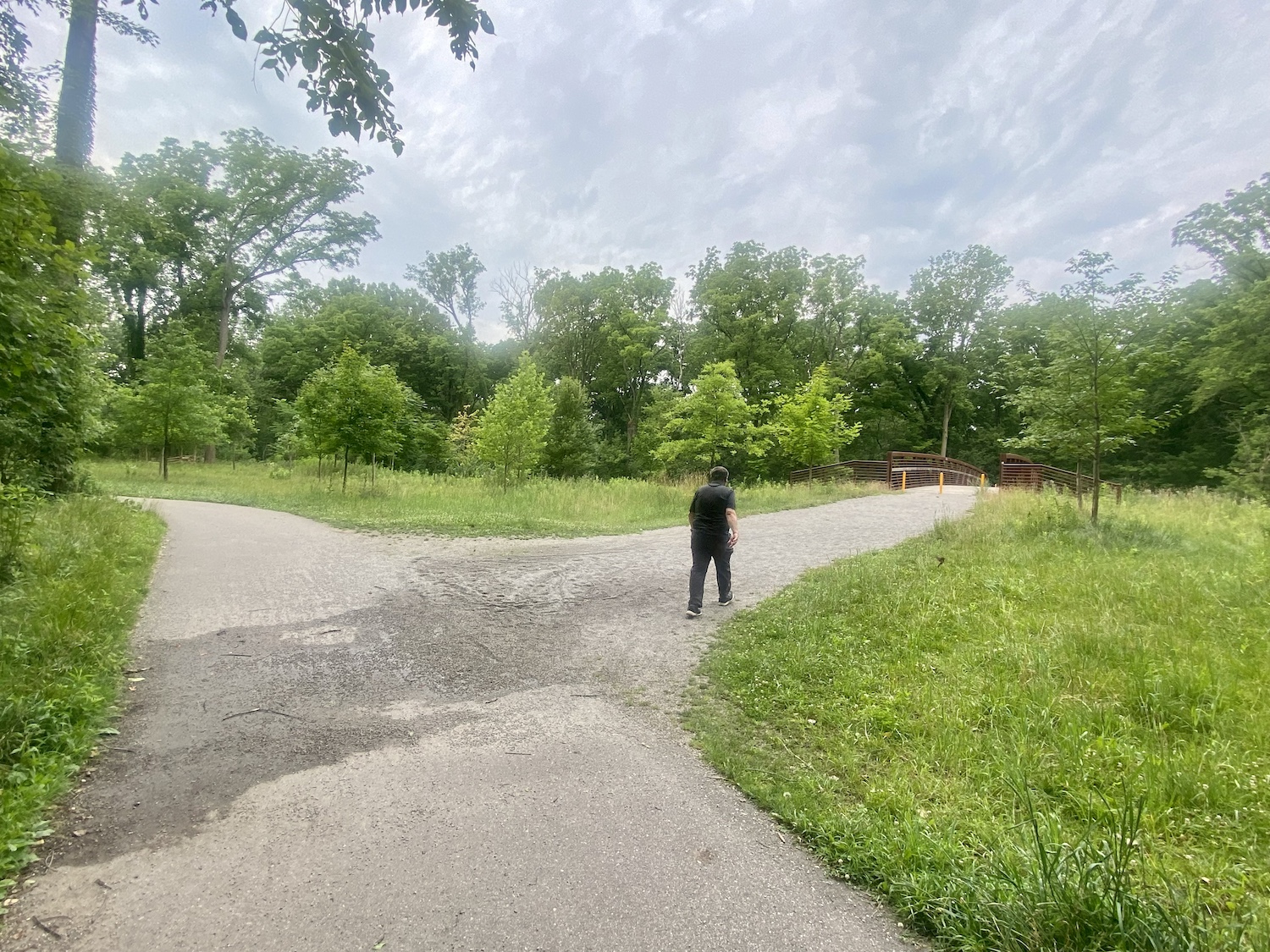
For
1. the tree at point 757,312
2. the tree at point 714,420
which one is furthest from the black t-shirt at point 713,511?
the tree at point 757,312

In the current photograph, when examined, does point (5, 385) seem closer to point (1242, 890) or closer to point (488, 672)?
point (488, 672)

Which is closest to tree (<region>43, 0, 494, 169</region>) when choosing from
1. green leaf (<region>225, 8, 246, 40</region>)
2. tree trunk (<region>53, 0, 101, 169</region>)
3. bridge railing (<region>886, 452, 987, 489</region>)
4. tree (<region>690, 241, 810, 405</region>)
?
green leaf (<region>225, 8, 246, 40</region>)

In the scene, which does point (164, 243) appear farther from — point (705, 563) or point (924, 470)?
point (924, 470)

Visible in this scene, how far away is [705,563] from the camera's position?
6516 millimetres

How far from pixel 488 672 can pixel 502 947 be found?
2706 millimetres

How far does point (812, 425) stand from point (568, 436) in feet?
38.9

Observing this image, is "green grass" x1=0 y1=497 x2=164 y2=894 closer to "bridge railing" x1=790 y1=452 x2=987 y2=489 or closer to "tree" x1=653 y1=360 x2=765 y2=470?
"tree" x1=653 y1=360 x2=765 y2=470

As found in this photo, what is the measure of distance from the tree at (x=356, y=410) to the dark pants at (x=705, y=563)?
44.0 ft

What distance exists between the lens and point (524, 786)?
121 inches


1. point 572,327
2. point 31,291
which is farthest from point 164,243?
point 31,291

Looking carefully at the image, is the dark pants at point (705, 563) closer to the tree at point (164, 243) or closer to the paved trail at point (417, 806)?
the paved trail at point (417, 806)

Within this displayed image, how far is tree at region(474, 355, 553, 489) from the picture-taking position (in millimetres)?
18406

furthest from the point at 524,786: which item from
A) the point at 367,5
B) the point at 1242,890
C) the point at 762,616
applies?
the point at 367,5

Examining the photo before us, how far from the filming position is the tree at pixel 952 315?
133 feet
